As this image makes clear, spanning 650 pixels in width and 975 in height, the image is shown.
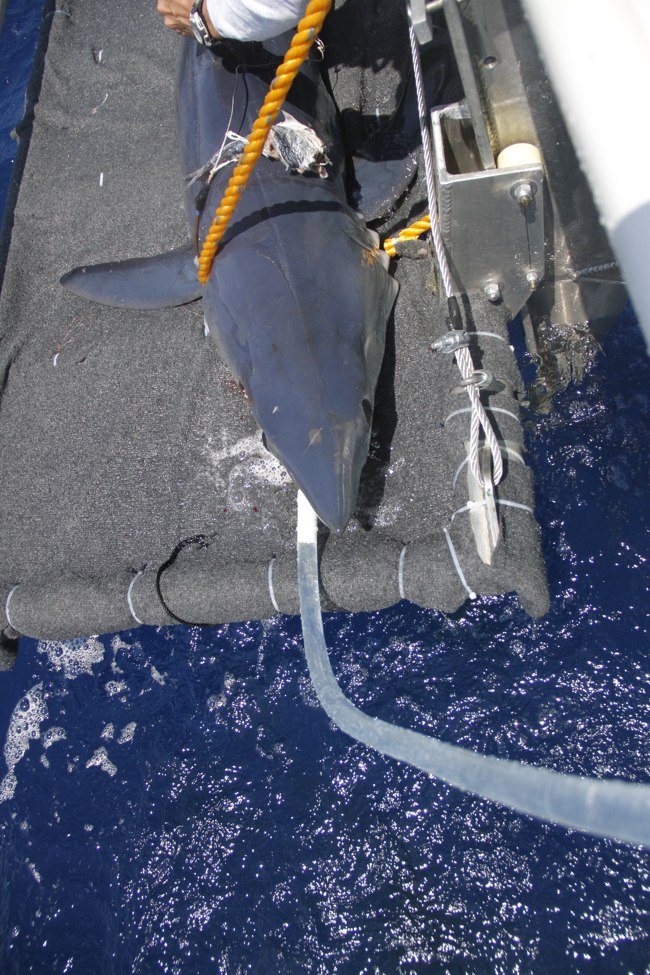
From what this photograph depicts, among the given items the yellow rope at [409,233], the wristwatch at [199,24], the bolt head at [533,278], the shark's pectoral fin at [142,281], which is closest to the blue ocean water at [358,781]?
the bolt head at [533,278]

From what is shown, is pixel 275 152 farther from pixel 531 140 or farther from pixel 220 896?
pixel 220 896

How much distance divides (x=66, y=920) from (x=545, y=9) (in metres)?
3.46

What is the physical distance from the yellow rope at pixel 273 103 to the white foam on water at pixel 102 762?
2.09 metres

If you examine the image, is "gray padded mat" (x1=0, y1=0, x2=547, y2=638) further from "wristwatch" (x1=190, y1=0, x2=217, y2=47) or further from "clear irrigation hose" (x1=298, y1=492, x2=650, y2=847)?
"wristwatch" (x1=190, y1=0, x2=217, y2=47)

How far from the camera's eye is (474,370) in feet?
7.71

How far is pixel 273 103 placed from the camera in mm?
1840

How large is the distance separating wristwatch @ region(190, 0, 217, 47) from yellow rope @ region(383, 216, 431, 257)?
101 centimetres

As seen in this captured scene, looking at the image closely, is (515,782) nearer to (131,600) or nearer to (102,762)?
(131,600)

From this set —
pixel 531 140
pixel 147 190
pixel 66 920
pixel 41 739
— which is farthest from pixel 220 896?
pixel 147 190

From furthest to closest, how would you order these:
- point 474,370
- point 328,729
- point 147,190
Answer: point 147,190
point 328,729
point 474,370

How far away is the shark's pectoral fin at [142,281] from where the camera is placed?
310 centimetres

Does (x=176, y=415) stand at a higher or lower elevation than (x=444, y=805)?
higher

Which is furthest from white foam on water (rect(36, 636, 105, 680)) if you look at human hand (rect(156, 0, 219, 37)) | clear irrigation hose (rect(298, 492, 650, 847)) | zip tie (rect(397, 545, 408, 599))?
human hand (rect(156, 0, 219, 37))

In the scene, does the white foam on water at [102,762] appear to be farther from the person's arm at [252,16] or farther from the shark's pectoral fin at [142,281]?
the person's arm at [252,16]
